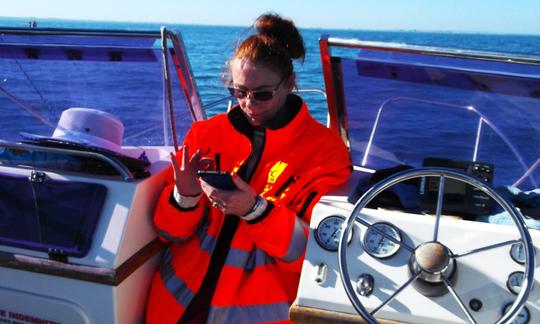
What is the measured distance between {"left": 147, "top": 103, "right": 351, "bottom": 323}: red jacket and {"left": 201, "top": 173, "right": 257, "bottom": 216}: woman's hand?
0.25 feet

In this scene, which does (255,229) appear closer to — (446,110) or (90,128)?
(90,128)

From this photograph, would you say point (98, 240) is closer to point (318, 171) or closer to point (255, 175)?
point (255, 175)

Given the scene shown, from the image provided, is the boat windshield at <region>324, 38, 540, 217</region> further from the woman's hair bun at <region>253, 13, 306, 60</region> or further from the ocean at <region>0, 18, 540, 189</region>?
the woman's hair bun at <region>253, 13, 306, 60</region>

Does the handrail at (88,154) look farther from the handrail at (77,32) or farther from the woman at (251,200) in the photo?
the handrail at (77,32)

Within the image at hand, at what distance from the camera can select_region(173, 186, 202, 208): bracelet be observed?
1.98 metres

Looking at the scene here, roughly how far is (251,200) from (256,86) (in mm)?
407

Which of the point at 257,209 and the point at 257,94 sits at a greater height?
the point at 257,94

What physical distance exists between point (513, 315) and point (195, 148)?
4.02 feet

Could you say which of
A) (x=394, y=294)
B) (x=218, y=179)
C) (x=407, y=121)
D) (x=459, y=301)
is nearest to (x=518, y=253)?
(x=459, y=301)

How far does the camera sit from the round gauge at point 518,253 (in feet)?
5.37

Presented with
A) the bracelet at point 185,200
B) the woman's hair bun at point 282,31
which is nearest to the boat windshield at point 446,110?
the woman's hair bun at point 282,31

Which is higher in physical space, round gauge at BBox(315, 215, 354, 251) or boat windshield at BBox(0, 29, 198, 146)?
boat windshield at BBox(0, 29, 198, 146)

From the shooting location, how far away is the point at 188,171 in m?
1.95

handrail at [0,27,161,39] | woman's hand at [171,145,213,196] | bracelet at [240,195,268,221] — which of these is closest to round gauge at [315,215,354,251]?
bracelet at [240,195,268,221]
